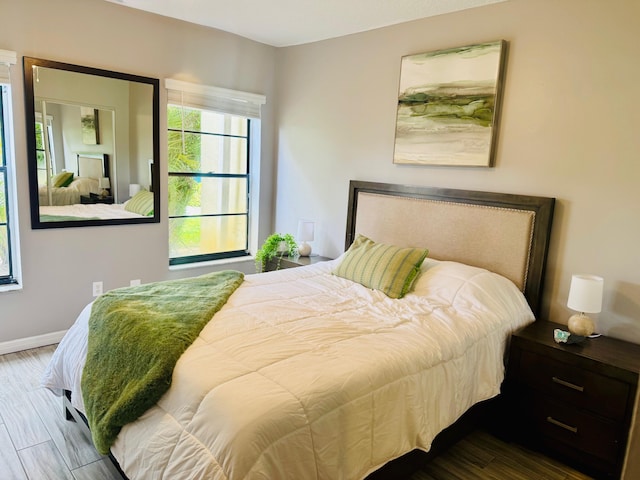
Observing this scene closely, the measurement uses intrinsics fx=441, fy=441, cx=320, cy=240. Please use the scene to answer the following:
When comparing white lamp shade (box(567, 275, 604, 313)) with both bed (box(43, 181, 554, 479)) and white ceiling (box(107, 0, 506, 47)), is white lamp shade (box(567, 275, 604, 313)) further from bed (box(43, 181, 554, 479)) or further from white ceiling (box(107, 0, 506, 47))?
white ceiling (box(107, 0, 506, 47))

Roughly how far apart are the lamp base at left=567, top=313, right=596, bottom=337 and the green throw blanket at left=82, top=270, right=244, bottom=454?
76.2 inches

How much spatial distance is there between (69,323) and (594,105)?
13.0ft

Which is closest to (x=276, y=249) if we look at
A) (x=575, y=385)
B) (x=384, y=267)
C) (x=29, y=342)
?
(x=384, y=267)

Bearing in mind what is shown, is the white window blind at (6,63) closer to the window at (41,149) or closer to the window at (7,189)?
the window at (7,189)

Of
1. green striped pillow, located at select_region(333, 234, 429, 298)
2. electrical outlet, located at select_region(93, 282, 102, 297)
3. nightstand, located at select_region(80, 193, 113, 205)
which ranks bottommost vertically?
electrical outlet, located at select_region(93, 282, 102, 297)

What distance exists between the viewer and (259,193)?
459cm

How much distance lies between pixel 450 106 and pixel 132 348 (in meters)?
2.54

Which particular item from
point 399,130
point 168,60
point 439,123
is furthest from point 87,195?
point 439,123

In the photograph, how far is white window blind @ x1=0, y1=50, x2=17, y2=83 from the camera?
2.94 m

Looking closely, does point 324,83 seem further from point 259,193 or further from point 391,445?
point 391,445

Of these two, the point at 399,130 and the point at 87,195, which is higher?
the point at 399,130

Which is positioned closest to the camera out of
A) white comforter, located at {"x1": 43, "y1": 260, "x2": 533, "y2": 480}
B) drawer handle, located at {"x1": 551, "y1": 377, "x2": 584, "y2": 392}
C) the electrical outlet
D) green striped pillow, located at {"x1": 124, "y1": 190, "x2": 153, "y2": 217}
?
white comforter, located at {"x1": 43, "y1": 260, "x2": 533, "y2": 480}

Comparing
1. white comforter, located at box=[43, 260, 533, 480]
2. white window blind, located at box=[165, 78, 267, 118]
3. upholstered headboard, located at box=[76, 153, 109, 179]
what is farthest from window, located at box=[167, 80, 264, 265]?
white comforter, located at box=[43, 260, 533, 480]

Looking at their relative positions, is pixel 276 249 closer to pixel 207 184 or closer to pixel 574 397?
pixel 207 184
